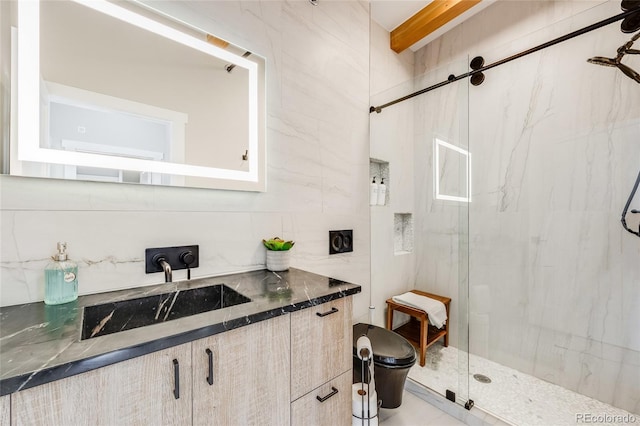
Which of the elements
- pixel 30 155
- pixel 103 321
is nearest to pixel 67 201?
pixel 30 155

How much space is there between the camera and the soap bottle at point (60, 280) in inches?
32.4

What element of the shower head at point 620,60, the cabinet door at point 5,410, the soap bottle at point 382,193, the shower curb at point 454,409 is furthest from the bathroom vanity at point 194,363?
the shower head at point 620,60

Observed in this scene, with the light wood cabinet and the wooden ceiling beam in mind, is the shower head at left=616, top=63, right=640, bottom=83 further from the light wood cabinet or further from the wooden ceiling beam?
the light wood cabinet

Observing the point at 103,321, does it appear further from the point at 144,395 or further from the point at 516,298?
the point at 516,298

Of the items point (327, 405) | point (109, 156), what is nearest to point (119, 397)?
point (327, 405)

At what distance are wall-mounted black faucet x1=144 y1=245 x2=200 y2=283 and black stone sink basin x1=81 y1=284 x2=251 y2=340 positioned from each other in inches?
3.3

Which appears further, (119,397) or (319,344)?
(319,344)

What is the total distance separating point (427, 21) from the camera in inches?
78.3

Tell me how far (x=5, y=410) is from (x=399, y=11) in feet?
8.65

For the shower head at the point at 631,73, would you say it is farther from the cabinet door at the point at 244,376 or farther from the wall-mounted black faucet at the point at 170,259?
the wall-mounted black faucet at the point at 170,259

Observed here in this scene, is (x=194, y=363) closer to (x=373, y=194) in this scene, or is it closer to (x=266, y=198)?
(x=266, y=198)

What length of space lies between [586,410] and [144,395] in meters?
2.24

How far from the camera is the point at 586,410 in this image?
157 cm

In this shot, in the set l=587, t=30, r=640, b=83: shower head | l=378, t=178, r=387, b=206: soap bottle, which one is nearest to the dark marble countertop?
l=378, t=178, r=387, b=206: soap bottle
